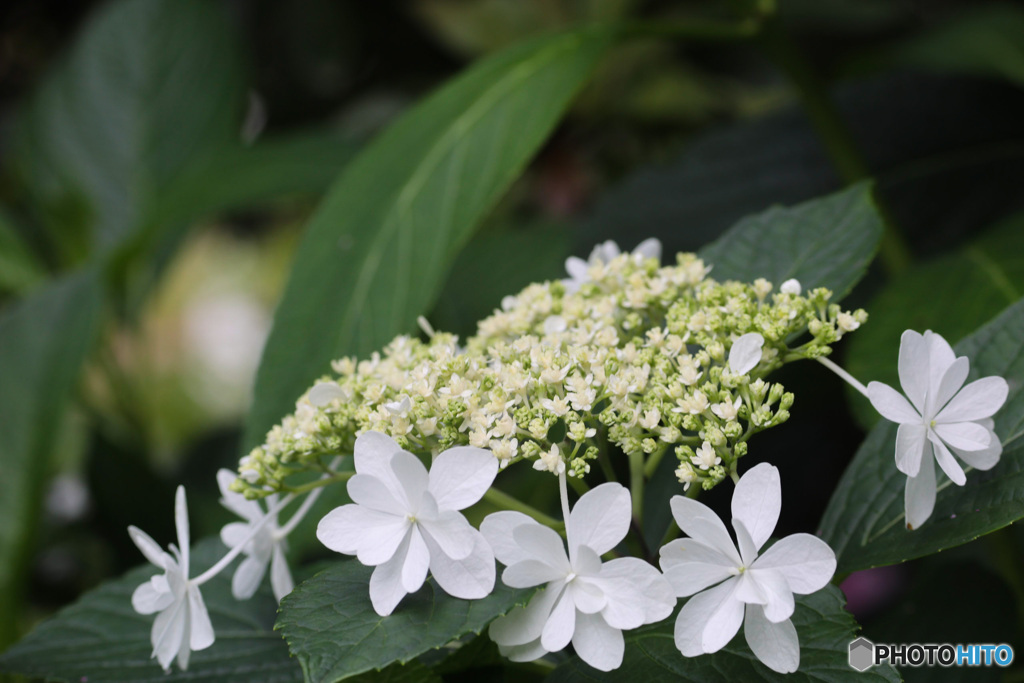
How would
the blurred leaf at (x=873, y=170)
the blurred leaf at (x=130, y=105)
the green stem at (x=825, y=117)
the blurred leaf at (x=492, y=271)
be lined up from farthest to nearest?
1. the blurred leaf at (x=130, y=105)
2. the blurred leaf at (x=492, y=271)
3. the blurred leaf at (x=873, y=170)
4. the green stem at (x=825, y=117)

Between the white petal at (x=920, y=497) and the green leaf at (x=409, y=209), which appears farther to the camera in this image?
the green leaf at (x=409, y=209)

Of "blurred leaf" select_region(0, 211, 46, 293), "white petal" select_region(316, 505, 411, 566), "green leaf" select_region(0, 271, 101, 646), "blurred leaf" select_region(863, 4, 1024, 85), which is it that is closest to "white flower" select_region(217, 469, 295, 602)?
"white petal" select_region(316, 505, 411, 566)

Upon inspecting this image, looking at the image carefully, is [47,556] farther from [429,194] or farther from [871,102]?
[871,102]

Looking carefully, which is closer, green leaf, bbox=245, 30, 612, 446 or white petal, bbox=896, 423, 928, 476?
white petal, bbox=896, 423, 928, 476

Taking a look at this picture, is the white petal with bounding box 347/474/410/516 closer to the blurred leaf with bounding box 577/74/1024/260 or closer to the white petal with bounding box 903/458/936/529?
the white petal with bounding box 903/458/936/529

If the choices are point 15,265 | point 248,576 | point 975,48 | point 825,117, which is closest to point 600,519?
point 248,576

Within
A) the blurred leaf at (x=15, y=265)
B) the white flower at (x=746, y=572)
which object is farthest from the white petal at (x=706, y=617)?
the blurred leaf at (x=15, y=265)

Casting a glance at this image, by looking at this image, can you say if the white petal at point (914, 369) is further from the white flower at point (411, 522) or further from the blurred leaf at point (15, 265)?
the blurred leaf at point (15, 265)

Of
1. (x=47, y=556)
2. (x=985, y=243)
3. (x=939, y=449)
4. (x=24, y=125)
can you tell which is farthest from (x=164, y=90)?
(x=939, y=449)
